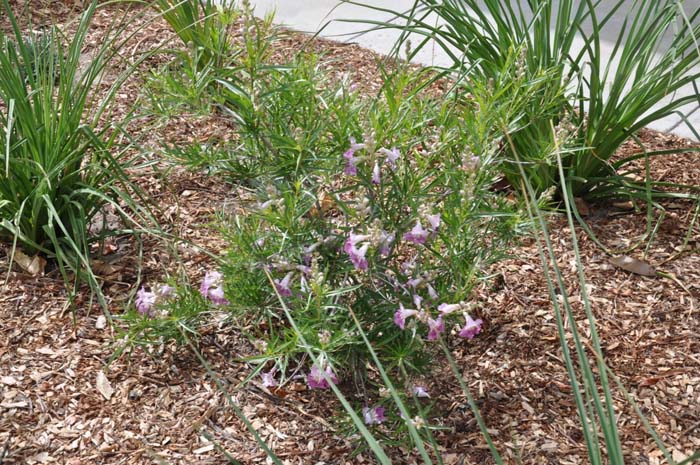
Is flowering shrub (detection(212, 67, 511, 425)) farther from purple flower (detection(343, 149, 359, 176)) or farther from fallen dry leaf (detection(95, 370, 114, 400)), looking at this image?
fallen dry leaf (detection(95, 370, 114, 400))

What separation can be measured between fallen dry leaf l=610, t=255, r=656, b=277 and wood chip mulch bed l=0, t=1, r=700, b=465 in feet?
0.09

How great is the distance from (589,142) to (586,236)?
347mm

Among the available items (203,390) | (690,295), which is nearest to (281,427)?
(203,390)

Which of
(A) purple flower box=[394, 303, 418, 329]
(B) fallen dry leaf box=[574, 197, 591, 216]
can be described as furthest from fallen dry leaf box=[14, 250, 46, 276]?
(B) fallen dry leaf box=[574, 197, 591, 216]

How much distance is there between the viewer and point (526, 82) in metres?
2.37

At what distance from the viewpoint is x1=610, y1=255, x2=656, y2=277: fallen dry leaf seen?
9.57 ft

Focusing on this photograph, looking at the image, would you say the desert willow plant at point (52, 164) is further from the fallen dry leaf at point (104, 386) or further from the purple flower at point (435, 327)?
the purple flower at point (435, 327)

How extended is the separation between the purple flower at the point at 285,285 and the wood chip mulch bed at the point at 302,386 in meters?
0.20

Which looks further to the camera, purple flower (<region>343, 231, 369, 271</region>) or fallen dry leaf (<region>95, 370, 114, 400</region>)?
fallen dry leaf (<region>95, 370, 114, 400</region>)

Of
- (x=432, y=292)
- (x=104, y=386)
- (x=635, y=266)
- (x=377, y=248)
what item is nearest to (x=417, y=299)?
(x=432, y=292)

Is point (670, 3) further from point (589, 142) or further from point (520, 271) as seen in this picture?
point (520, 271)

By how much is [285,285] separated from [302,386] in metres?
0.52

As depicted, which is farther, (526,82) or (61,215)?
(61,215)

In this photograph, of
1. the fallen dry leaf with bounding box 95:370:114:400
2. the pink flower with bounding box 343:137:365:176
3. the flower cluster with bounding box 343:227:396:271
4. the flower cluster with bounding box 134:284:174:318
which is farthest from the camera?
the fallen dry leaf with bounding box 95:370:114:400
